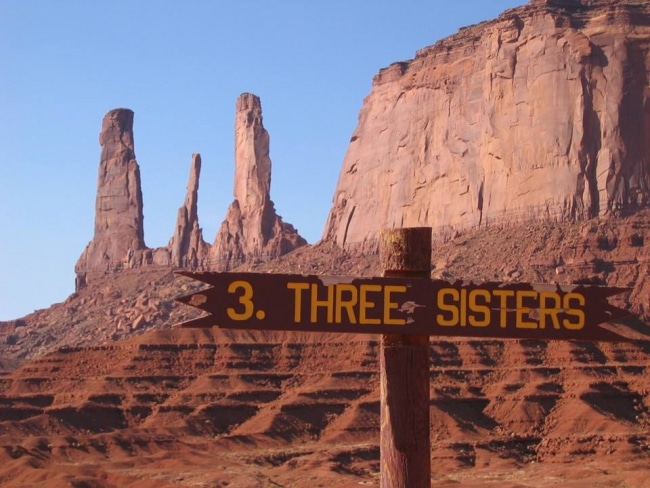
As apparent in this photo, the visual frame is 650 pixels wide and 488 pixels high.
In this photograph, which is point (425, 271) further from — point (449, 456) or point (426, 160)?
point (426, 160)

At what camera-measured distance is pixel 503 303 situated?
10.6 meters

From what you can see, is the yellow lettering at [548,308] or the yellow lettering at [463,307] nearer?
the yellow lettering at [463,307]

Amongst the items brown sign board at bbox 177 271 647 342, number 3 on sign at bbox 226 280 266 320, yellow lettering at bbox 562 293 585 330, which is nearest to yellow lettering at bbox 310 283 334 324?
brown sign board at bbox 177 271 647 342

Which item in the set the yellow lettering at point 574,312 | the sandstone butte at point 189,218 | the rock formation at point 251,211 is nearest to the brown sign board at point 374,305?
the yellow lettering at point 574,312

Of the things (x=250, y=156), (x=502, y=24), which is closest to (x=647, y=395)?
(x=502, y=24)

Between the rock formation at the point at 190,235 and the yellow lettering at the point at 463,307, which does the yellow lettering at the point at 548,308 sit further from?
the rock formation at the point at 190,235

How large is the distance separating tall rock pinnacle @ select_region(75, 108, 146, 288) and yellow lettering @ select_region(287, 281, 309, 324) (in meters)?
154

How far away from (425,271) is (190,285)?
119 m

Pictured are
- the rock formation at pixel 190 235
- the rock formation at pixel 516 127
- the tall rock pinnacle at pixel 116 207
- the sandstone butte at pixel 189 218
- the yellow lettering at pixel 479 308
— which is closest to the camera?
the yellow lettering at pixel 479 308

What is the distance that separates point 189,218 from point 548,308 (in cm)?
15085

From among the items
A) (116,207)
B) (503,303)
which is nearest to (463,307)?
(503,303)

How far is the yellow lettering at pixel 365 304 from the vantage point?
1053 centimetres

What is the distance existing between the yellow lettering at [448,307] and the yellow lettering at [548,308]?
76 cm

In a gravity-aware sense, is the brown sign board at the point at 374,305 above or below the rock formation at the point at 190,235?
below
